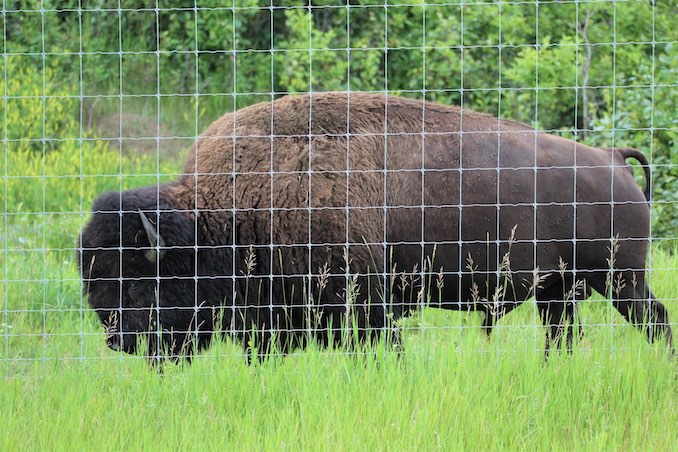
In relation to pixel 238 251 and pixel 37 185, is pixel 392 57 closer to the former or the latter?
pixel 37 185

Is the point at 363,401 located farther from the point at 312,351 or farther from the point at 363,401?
the point at 312,351

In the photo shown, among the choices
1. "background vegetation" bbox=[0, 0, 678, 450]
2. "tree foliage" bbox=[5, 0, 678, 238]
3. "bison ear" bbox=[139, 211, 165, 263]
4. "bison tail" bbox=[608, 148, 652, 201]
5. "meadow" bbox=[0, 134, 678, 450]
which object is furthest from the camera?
"tree foliage" bbox=[5, 0, 678, 238]

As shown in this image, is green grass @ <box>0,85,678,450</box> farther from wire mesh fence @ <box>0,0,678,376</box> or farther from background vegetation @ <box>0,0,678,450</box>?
wire mesh fence @ <box>0,0,678,376</box>

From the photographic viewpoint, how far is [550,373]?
14.9ft

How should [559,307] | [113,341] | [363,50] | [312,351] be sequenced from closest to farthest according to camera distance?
[312,351]
[113,341]
[559,307]
[363,50]

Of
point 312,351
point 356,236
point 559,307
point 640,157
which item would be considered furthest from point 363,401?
point 640,157

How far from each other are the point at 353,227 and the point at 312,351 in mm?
885

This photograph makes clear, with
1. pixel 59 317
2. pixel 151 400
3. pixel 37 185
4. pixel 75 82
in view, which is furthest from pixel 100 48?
pixel 151 400

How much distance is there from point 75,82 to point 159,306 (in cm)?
720

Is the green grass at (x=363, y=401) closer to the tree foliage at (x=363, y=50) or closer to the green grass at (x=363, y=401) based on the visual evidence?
the green grass at (x=363, y=401)

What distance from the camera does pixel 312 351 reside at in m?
4.72

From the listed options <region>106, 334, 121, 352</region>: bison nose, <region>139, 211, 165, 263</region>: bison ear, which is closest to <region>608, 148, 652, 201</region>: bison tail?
<region>139, 211, 165, 263</region>: bison ear

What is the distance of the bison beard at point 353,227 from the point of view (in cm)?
537

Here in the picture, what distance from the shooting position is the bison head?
5.32m
